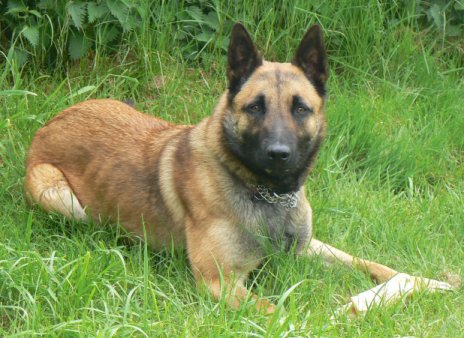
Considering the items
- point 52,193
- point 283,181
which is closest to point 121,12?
point 52,193

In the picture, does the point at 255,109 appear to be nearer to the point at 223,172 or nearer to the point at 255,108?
the point at 255,108

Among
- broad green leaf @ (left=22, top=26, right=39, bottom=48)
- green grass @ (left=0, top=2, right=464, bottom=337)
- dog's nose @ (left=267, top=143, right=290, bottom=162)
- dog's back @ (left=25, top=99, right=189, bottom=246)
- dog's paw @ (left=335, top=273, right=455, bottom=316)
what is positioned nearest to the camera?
green grass @ (left=0, top=2, right=464, bottom=337)

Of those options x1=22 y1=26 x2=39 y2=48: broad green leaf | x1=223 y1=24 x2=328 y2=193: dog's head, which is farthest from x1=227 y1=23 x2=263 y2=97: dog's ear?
x1=22 y1=26 x2=39 y2=48: broad green leaf

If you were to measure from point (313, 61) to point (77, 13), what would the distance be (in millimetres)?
2084

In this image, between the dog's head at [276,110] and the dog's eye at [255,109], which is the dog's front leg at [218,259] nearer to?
the dog's head at [276,110]

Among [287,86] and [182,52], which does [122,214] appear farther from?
[182,52]

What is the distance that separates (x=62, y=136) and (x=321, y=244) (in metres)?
1.70

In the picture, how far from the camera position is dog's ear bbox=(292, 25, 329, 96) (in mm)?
4590

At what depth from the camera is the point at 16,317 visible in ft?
12.3

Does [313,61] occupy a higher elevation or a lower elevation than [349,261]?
higher

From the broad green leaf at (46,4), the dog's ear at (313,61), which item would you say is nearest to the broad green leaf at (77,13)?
the broad green leaf at (46,4)

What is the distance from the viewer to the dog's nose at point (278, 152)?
13.9ft

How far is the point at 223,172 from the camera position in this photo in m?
4.57

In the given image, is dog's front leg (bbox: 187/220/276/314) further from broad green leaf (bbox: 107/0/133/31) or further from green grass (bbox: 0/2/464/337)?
broad green leaf (bbox: 107/0/133/31)
